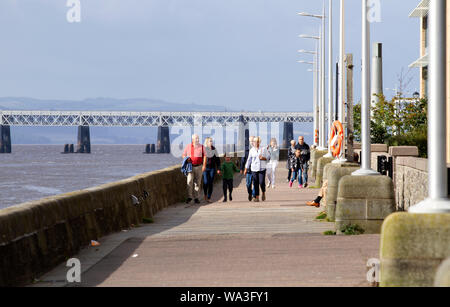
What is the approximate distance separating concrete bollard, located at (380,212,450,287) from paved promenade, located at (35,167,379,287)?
887mm

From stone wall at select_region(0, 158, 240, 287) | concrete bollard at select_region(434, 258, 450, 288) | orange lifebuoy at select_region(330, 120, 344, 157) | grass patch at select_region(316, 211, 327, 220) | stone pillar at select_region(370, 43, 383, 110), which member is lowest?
grass patch at select_region(316, 211, 327, 220)

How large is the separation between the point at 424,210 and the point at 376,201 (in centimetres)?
571

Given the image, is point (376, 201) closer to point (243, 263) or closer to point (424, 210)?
point (243, 263)

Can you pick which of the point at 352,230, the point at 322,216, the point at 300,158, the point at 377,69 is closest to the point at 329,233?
the point at 352,230

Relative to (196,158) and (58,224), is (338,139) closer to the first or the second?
(196,158)

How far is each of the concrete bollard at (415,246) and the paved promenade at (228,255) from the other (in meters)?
0.89

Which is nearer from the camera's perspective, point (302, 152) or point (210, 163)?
point (210, 163)

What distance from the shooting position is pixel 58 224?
1172 cm

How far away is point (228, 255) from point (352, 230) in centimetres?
311

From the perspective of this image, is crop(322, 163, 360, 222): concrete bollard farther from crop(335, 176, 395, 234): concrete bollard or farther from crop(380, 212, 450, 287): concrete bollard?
crop(380, 212, 450, 287): concrete bollard

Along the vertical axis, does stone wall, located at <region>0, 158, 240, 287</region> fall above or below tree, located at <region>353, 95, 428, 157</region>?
below

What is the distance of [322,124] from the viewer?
52.1m

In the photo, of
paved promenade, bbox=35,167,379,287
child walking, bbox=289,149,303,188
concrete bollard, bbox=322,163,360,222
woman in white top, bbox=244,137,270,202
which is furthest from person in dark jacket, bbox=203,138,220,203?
child walking, bbox=289,149,303,188

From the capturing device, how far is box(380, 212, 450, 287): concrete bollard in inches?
328
